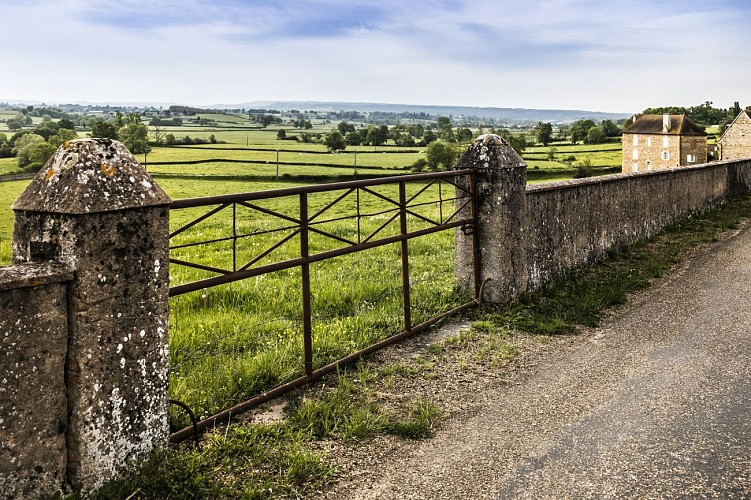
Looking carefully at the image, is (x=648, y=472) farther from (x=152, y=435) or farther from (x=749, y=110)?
(x=749, y=110)

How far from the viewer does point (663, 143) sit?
85750 mm

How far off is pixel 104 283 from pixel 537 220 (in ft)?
20.4

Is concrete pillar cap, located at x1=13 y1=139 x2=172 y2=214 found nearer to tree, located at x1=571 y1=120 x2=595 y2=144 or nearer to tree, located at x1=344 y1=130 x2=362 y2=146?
tree, located at x1=344 y1=130 x2=362 y2=146

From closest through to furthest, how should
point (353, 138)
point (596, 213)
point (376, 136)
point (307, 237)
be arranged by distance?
point (307, 237) → point (596, 213) → point (353, 138) → point (376, 136)

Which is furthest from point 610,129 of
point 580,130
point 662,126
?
point 662,126

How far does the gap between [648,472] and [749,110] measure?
247 feet

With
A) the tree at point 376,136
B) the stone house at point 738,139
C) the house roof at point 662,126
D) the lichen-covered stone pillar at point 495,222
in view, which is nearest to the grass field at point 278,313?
the lichen-covered stone pillar at point 495,222

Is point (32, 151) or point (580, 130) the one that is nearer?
point (32, 151)

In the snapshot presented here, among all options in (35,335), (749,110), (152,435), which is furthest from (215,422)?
(749,110)

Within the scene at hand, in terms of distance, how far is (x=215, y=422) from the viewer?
452cm

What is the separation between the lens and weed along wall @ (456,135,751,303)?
7.66m

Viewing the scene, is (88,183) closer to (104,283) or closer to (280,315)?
(104,283)

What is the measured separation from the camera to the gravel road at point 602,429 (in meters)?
3.79

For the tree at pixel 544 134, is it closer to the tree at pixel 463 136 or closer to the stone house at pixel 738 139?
the tree at pixel 463 136
